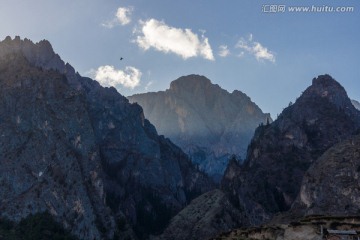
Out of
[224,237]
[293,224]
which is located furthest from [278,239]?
[224,237]

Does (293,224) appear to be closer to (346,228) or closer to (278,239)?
(278,239)

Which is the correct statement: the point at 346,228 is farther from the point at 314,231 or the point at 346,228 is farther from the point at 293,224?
the point at 293,224

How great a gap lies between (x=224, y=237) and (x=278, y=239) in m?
18.3

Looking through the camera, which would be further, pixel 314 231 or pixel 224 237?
pixel 224 237

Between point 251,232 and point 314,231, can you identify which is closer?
point 314,231

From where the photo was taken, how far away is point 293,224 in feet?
424

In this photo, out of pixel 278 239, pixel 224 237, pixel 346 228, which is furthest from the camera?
pixel 224 237

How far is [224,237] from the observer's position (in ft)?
454

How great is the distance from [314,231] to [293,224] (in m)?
12.3

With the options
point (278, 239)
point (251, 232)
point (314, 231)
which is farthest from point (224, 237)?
point (314, 231)

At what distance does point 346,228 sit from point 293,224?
60.6 ft

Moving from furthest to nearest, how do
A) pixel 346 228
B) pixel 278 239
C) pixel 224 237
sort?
pixel 224 237
pixel 278 239
pixel 346 228

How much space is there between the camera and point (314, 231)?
4621 inches

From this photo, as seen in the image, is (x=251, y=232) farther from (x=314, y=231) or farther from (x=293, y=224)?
(x=314, y=231)
